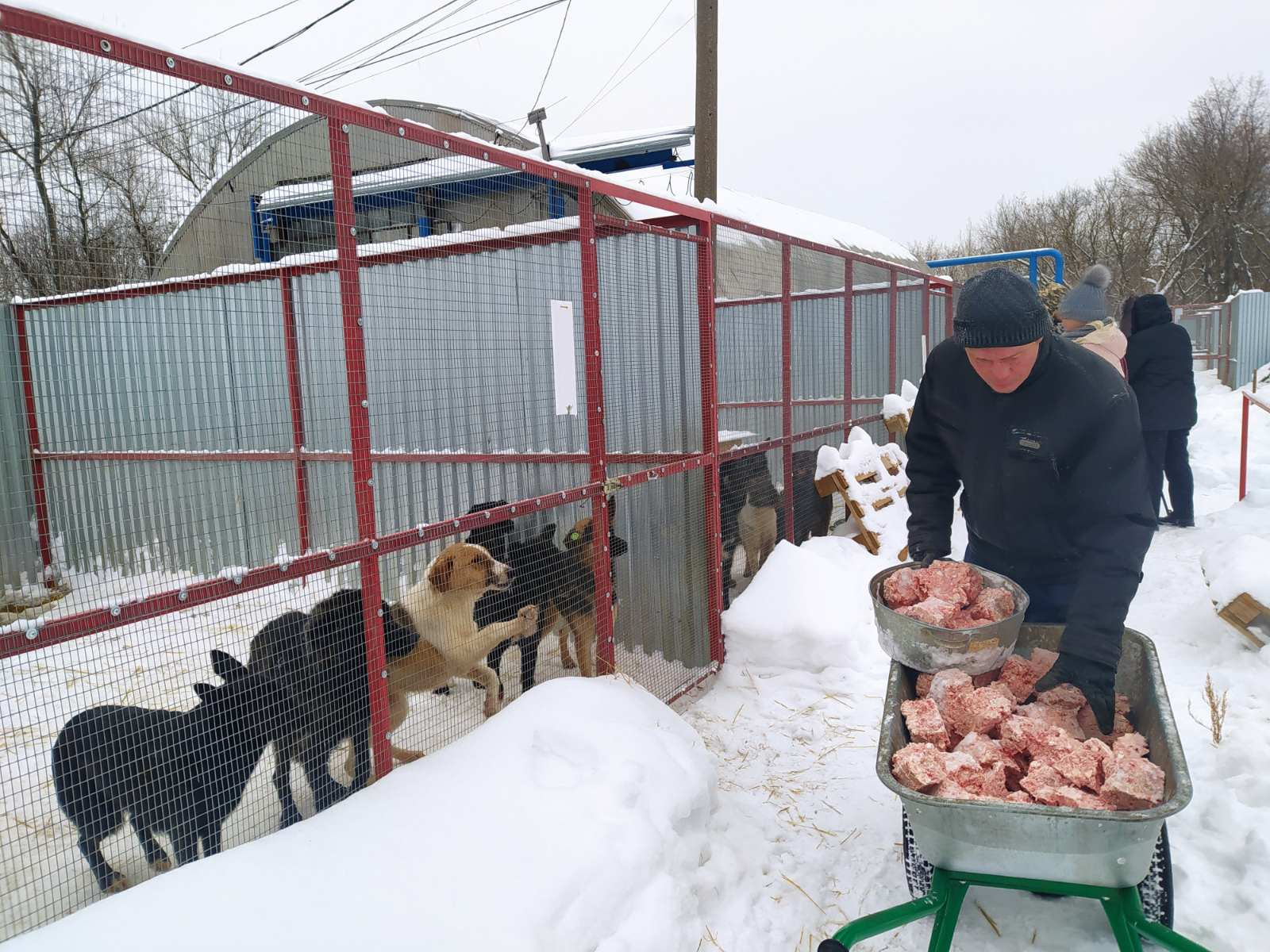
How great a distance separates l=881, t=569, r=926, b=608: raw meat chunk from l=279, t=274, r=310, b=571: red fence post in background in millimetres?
4441

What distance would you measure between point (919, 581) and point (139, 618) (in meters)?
2.38

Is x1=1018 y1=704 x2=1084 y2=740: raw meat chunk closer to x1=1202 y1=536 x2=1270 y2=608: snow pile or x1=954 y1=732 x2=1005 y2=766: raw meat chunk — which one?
x1=954 y1=732 x2=1005 y2=766: raw meat chunk

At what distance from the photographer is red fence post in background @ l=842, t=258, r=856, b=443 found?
7.74 m

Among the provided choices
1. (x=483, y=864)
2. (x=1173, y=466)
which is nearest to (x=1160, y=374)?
(x=1173, y=466)

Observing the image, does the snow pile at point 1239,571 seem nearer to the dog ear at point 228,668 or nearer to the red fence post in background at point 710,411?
the red fence post in background at point 710,411

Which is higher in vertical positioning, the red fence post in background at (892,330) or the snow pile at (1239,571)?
the red fence post in background at (892,330)

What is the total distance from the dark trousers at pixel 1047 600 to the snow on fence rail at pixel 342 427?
6.14 feet

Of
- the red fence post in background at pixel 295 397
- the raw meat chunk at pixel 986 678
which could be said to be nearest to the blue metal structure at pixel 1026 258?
the red fence post in background at pixel 295 397

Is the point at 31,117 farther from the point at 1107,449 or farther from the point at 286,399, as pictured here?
the point at 286,399

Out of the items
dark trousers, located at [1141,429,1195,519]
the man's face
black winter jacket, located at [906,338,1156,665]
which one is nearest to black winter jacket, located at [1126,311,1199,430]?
dark trousers, located at [1141,429,1195,519]

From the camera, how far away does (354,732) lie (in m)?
3.01

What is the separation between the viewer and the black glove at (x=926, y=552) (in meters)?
3.20

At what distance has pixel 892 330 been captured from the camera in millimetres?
9008

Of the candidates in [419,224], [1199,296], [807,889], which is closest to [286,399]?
[419,224]
